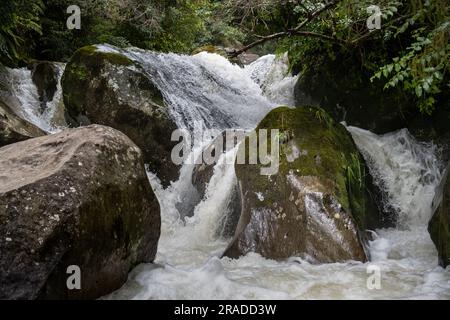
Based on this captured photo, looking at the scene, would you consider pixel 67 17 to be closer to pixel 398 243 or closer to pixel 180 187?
pixel 180 187

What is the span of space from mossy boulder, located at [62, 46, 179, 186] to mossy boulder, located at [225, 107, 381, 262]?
214 centimetres

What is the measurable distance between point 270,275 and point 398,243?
2182 mm

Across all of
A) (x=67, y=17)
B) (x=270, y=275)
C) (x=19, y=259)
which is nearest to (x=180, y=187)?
(x=270, y=275)

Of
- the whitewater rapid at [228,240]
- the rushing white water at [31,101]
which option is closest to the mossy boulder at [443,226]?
the whitewater rapid at [228,240]

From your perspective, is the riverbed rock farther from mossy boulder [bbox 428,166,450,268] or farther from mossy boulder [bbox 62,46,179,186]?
mossy boulder [bbox 62,46,179,186]

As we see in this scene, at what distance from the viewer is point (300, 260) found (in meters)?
4.48

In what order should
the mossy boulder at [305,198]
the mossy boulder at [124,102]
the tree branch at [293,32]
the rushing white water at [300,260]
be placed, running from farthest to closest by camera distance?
the mossy boulder at [124,102]
the tree branch at [293,32]
the mossy boulder at [305,198]
the rushing white water at [300,260]

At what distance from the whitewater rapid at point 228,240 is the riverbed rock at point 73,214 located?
1.16ft

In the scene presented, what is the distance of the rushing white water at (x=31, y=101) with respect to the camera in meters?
8.18

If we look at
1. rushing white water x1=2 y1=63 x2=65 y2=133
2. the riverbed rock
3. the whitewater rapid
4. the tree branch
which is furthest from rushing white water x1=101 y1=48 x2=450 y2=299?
rushing white water x1=2 y1=63 x2=65 y2=133

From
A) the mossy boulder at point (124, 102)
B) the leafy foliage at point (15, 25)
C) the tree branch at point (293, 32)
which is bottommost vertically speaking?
the mossy boulder at point (124, 102)

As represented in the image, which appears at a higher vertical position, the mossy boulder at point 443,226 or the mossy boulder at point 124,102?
the mossy boulder at point 124,102

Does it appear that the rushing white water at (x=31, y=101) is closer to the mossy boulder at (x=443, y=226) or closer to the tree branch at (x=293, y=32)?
the tree branch at (x=293, y=32)

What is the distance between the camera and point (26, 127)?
254 inches
